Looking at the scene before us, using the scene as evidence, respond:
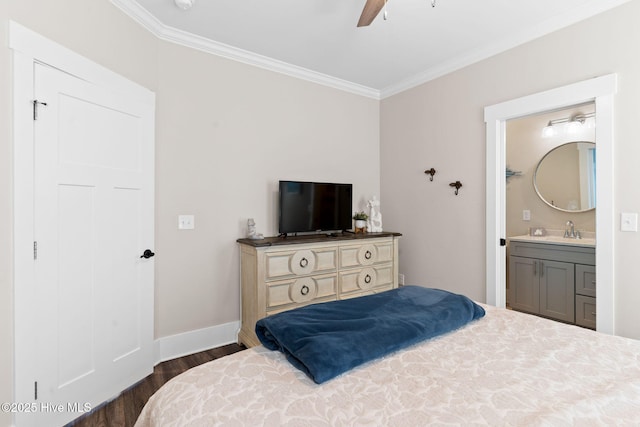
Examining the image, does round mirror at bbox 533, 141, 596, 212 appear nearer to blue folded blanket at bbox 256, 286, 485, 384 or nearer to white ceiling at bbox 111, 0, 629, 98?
white ceiling at bbox 111, 0, 629, 98

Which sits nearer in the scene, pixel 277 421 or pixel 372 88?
pixel 277 421

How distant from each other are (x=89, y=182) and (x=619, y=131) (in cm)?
351

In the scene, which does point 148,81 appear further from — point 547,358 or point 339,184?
point 547,358

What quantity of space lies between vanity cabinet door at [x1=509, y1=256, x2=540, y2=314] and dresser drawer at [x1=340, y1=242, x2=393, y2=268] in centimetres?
152

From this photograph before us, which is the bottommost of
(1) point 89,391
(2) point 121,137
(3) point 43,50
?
(1) point 89,391

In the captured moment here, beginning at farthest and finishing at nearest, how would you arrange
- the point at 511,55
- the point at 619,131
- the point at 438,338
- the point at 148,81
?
the point at 511,55 < the point at 148,81 < the point at 619,131 < the point at 438,338

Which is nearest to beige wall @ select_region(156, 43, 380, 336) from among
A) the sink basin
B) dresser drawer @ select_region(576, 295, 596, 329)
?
the sink basin

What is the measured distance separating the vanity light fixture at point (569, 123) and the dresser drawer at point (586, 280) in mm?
1582

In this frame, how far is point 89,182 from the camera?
2.01 meters

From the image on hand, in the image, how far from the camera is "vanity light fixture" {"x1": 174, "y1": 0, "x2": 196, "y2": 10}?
2223 mm

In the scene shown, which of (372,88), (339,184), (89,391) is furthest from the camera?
(372,88)

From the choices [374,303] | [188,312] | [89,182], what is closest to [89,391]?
[188,312]

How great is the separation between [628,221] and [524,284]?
1688 mm

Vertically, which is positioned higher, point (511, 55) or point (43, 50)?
point (511, 55)
